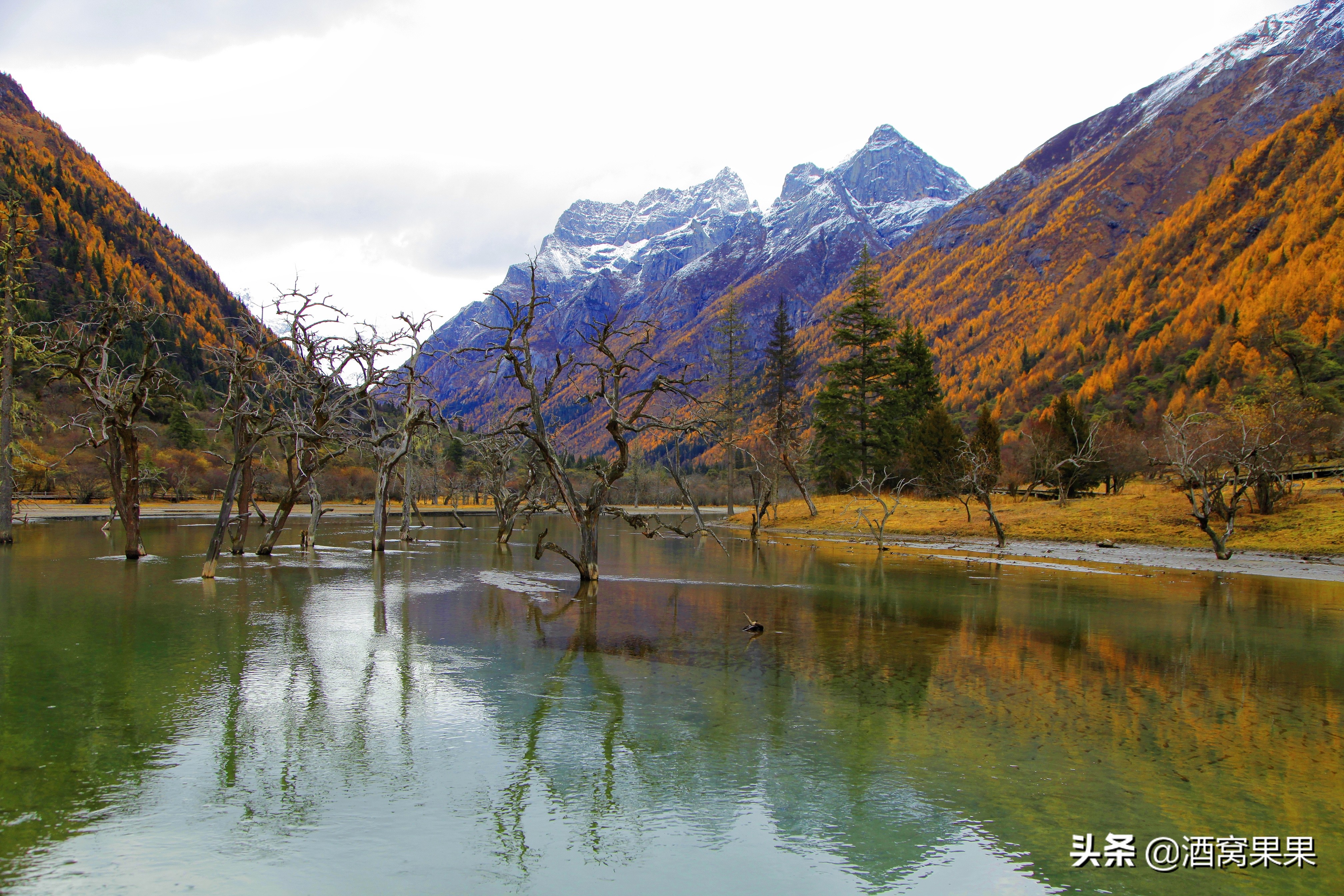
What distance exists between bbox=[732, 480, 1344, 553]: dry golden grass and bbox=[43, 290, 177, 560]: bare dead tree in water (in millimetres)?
36541

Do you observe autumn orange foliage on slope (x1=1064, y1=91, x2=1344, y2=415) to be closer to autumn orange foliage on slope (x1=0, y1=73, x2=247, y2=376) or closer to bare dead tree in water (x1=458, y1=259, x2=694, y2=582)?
bare dead tree in water (x1=458, y1=259, x2=694, y2=582)

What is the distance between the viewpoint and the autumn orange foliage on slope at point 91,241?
11475 centimetres

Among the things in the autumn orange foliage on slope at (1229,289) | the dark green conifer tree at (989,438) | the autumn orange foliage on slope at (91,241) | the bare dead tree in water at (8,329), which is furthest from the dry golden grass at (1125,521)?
the autumn orange foliage on slope at (91,241)

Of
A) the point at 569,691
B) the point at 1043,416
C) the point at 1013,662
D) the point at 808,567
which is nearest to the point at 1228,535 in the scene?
the point at 808,567

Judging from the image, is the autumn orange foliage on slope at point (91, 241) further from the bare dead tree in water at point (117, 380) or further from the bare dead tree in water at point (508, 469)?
the bare dead tree in water at point (117, 380)

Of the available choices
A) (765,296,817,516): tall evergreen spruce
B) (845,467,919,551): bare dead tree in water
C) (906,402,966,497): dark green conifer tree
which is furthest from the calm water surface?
(906,402,966,497): dark green conifer tree

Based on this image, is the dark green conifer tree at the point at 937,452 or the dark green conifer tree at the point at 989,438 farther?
the dark green conifer tree at the point at 937,452

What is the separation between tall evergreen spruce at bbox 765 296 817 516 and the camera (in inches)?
2007

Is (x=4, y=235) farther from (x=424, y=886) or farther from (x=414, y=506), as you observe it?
(x=424, y=886)

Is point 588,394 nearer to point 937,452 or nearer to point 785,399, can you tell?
point 785,399

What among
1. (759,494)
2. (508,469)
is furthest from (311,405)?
(759,494)

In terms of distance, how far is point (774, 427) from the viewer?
5288 centimetres

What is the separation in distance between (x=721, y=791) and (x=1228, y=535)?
3175cm

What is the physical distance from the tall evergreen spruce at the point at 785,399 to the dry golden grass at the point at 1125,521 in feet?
16.6
